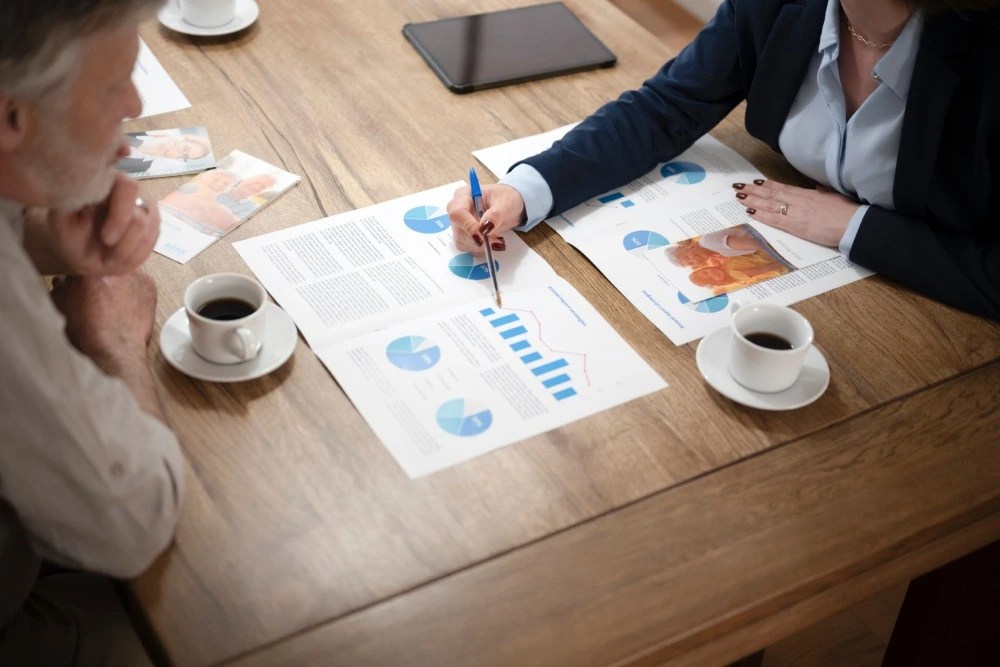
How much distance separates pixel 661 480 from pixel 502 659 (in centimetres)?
28

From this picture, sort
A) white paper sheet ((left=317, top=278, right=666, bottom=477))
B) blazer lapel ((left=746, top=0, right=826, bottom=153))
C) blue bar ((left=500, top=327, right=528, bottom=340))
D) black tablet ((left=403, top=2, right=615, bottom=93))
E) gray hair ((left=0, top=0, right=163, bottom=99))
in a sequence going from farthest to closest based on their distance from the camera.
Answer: black tablet ((left=403, top=2, right=615, bottom=93)), blazer lapel ((left=746, top=0, right=826, bottom=153)), blue bar ((left=500, top=327, right=528, bottom=340)), white paper sheet ((left=317, top=278, right=666, bottom=477)), gray hair ((left=0, top=0, right=163, bottom=99))

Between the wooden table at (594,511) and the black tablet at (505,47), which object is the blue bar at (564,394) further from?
the black tablet at (505,47)

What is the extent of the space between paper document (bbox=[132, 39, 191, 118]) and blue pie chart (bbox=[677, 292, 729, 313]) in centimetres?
86

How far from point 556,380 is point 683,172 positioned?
21.3 inches

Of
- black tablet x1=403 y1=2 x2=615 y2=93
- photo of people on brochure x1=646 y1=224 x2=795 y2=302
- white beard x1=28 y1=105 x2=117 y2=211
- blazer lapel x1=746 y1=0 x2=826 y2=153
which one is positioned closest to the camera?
white beard x1=28 y1=105 x2=117 y2=211

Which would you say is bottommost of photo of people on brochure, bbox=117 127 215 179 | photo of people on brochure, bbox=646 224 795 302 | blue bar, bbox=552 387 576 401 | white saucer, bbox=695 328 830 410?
photo of people on brochure, bbox=117 127 215 179

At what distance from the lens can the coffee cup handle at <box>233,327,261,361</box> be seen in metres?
1.20

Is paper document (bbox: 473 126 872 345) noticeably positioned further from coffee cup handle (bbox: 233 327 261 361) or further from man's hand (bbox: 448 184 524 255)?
coffee cup handle (bbox: 233 327 261 361)

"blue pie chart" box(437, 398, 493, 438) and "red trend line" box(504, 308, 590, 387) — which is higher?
"red trend line" box(504, 308, 590, 387)

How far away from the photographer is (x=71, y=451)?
0.98m

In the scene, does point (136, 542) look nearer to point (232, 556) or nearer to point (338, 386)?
point (232, 556)

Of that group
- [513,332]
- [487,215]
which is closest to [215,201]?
[487,215]

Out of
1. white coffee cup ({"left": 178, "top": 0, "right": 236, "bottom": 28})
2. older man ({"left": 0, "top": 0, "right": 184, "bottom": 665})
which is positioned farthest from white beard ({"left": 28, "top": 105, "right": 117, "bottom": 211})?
white coffee cup ({"left": 178, "top": 0, "right": 236, "bottom": 28})

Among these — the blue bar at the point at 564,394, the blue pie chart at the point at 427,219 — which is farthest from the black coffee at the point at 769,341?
the blue pie chart at the point at 427,219
